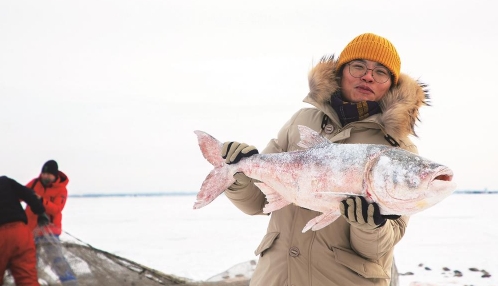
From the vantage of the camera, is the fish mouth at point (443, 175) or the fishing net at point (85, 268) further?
the fishing net at point (85, 268)

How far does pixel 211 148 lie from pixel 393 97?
3.20 ft

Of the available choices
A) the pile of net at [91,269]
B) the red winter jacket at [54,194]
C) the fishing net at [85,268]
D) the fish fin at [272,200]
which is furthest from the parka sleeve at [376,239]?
the red winter jacket at [54,194]

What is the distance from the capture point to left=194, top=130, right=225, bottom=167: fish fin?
263 cm

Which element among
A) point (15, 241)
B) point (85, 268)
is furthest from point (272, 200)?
point (85, 268)

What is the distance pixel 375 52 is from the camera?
2.69 meters

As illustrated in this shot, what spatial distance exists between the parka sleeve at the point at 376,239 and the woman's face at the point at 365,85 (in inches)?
26.3

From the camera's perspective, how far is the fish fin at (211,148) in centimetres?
263

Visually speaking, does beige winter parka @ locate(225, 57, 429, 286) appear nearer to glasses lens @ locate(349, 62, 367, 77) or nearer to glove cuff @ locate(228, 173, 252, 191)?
glove cuff @ locate(228, 173, 252, 191)

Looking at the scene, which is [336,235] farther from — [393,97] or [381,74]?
[381,74]

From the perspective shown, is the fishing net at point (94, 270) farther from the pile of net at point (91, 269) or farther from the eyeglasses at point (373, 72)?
the eyeglasses at point (373, 72)

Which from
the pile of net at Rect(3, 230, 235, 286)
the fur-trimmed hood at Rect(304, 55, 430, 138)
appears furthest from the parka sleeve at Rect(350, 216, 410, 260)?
the pile of net at Rect(3, 230, 235, 286)

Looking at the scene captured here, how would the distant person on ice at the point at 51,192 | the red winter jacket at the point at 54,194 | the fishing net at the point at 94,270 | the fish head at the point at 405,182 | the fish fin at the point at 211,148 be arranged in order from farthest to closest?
the red winter jacket at the point at 54,194 → the distant person on ice at the point at 51,192 → the fishing net at the point at 94,270 → the fish fin at the point at 211,148 → the fish head at the point at 405,182

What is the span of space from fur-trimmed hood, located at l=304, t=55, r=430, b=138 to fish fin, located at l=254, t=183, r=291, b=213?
527 millimetres

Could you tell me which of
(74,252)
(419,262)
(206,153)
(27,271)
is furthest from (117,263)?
(419,262)
